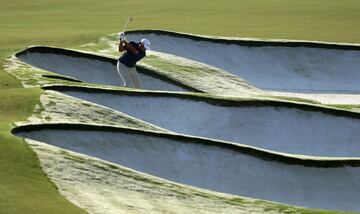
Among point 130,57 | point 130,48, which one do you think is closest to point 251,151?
point 130,48

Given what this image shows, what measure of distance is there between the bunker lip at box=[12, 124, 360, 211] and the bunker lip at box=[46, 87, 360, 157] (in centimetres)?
608

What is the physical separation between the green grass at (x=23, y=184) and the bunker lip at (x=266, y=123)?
8094 mm

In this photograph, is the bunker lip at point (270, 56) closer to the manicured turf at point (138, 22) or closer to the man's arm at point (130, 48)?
the manicured turf at point (138, 22)

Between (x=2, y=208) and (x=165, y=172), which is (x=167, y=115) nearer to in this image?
(x=165, y=172)

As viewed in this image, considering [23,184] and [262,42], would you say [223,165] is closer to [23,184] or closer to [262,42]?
[23,184]

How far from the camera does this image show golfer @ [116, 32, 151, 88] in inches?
1218

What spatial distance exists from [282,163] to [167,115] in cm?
783

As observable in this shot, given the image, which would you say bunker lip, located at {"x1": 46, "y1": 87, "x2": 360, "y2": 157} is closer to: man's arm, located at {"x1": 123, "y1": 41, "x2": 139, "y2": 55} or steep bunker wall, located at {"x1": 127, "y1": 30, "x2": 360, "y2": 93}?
man's arm, located at {"x1": 123, "y1": 41, "x2": 139, "y2": 55}

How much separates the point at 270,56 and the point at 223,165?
23.8 m

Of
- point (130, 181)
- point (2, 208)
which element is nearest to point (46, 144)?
point (130, 181)

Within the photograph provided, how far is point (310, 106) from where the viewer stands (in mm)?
28578

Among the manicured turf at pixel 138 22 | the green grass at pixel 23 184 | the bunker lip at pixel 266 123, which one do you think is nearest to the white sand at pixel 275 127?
the bunker lip at pixel 266 123

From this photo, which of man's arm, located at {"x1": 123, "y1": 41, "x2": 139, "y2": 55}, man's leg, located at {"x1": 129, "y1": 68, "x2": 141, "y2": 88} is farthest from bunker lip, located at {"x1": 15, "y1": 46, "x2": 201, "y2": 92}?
man's arm, located at {"x1": 123, "y1": 41, "x2": 139, "y2": 55}

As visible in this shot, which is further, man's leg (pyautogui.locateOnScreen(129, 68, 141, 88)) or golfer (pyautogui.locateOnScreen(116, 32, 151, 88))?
man's leg (pyautogui.locateOnScreen(129, 68, 141, 88))
